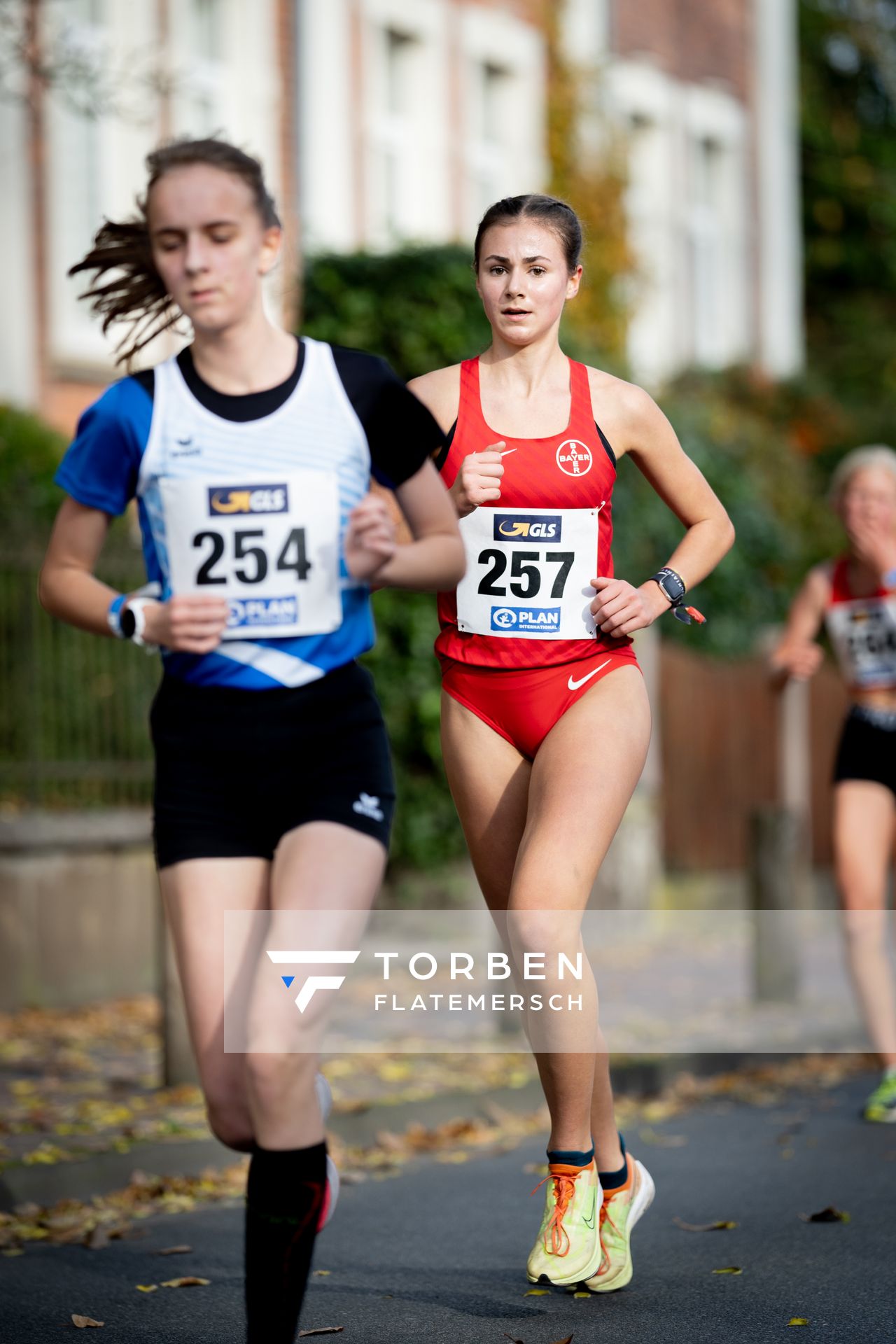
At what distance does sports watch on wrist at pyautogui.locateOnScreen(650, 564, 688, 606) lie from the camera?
5.11 metres

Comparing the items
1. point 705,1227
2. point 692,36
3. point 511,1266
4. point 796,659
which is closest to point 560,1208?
point 511,1266

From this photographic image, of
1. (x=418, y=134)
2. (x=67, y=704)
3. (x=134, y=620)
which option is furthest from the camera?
(x=418, y=134)

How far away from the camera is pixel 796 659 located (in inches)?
303

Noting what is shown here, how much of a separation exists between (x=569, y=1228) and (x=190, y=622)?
69.8 inches

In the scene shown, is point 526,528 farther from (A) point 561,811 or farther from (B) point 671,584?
(A) point 561,811

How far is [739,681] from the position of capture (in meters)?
17.6

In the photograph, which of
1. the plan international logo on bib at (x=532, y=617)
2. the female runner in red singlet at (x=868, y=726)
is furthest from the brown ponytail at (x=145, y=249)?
the female runner in red singlet at (x=868, y=726)

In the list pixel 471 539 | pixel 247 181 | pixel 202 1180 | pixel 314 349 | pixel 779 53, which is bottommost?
pixel 202 1180

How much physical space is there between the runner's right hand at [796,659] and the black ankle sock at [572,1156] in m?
3.13

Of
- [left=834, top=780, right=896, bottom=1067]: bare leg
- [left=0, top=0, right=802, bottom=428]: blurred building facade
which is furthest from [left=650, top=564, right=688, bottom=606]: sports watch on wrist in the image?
[left=0, top=0, right=802, bottom=428]: blurred building facade

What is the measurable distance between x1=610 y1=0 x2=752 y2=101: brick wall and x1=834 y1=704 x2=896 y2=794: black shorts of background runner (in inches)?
597

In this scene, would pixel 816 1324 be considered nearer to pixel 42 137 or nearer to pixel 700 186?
pixel 42 137

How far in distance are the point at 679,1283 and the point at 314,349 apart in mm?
2487

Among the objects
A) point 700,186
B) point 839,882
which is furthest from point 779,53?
point 839,882
